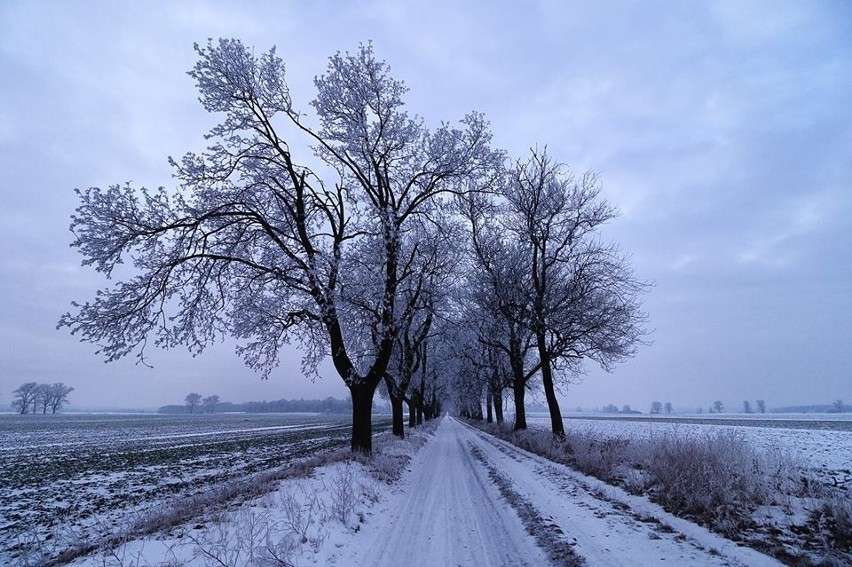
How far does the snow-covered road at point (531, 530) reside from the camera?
19.6ft

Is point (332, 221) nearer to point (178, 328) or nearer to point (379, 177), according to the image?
point (379, 177)

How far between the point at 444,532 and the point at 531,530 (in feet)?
5.06

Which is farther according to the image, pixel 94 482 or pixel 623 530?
pixel 94 482

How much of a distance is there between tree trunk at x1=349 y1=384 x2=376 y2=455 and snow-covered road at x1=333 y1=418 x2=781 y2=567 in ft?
14.2

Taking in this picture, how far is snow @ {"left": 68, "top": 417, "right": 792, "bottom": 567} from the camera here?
5859 mm

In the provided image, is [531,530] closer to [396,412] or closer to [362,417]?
[362,417]

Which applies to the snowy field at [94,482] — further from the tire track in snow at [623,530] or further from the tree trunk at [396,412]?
the tire track in snow at [623,530]

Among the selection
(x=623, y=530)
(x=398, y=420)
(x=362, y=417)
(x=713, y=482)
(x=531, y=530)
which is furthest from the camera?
(x=398, y=420)

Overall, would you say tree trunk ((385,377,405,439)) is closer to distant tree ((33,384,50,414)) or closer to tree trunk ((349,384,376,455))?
tree trunk ((349,384,376,455))

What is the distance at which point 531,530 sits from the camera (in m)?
7.37

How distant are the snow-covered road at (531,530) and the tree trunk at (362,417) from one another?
170 inches

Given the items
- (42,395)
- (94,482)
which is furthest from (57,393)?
(94,482)

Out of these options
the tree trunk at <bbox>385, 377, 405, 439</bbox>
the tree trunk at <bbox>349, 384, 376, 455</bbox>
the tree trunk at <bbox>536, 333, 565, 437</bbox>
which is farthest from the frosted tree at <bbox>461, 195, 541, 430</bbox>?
the tree trunk at <bbox>349, 384, 376, 455</bbox>

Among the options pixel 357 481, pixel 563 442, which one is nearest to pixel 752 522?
pixel 357 481
